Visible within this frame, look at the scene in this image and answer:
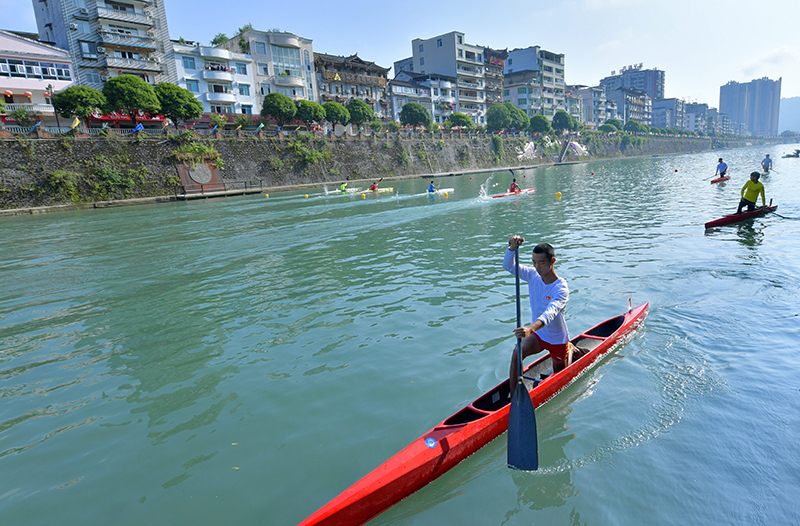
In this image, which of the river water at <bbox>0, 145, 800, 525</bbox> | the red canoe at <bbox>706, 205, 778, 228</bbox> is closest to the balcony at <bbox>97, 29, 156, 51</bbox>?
the river water at <bbox>0, 145, 800, 525</bbox>

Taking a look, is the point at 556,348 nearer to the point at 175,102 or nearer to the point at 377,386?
the point at 377,386

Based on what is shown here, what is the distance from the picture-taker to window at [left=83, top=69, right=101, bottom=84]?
4647cm

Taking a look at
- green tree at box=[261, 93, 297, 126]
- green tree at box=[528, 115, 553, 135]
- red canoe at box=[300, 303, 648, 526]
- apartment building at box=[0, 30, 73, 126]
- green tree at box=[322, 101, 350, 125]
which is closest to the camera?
red canoe at box=[300, 303, 648, 526]

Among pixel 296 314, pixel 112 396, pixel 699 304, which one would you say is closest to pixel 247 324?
pixel 296 314

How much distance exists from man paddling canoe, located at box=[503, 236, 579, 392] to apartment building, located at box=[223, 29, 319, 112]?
6210 centimetres

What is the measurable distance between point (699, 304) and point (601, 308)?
215 cm

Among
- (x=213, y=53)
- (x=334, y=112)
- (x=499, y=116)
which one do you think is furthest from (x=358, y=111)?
(x=499, y=116)

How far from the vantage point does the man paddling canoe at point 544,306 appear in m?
5.29

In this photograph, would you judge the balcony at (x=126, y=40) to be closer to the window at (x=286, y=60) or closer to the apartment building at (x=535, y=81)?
the window at (x=286, y=60)

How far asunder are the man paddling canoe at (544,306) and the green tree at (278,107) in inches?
1916

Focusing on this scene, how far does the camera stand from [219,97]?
5422 centimetres

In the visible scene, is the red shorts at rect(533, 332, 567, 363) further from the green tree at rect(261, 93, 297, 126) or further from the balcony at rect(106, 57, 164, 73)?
the balcony at rect(106, 57, 164, 73)

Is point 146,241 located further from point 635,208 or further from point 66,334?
point 635,208

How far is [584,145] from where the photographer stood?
98.7 metres
